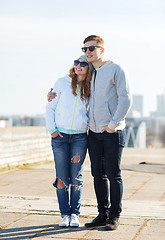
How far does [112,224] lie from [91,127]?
0.96m

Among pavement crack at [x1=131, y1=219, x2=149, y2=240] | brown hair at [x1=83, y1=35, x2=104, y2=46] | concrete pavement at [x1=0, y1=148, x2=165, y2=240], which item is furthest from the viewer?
brown hair at [x1=83, y1=35, x2=104, y2=46]

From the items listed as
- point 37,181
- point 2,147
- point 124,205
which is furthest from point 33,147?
point 124,205

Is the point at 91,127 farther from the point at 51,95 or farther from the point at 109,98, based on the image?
the point at 51,95

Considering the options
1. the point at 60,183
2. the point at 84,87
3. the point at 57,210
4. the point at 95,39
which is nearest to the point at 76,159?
the point at 60,183

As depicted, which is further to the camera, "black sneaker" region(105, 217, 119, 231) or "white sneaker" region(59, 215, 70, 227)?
"white sneaker" region(59, 215, 70, 227)

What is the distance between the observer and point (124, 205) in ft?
19.5

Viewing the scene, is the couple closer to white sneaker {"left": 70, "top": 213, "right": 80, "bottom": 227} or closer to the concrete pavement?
white sneaker {"left": 70, "top": 213, "right": 80, "bottom": 227}

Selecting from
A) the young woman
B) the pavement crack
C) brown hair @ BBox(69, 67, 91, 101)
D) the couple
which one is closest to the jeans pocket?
the couple

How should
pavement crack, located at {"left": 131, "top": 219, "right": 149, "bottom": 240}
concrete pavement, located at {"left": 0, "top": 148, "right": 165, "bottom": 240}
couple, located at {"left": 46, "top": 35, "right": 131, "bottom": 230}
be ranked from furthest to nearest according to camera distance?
couple, located at {"left": 46, "top": 35, "right": 131, "bottom": 230}, concrete pavement, located at {"left": 0, "top": 148, "right": 165, "bottom": 240}, pavement crack, located at {"left": 131, "top": 219, "right": 149, "bottom": 240}

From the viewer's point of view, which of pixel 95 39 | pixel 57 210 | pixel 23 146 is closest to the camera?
pixel 95 39

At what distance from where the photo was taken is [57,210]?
5543mm

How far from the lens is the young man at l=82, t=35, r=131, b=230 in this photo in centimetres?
448

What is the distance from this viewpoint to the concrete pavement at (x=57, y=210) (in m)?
4.44

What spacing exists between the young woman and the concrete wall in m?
5.91
